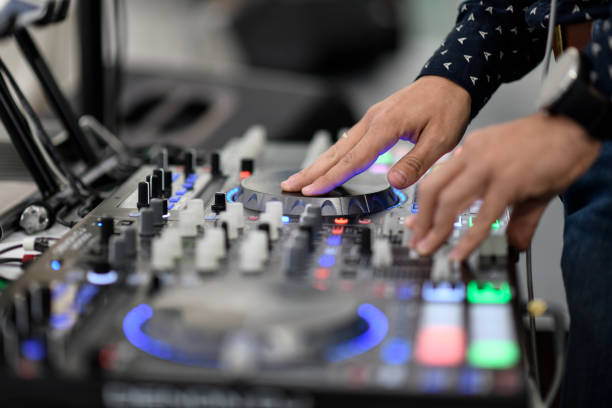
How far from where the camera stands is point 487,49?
1.16 metres

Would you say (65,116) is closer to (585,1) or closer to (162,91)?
(585,1)

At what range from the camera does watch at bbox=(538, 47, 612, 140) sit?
2.55 ft

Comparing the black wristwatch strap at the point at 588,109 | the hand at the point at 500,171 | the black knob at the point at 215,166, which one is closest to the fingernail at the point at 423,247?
the hand at the point at 500,171

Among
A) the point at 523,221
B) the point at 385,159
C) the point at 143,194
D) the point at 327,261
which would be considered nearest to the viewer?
the point at 327,261

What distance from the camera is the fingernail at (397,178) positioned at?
40.0 inches

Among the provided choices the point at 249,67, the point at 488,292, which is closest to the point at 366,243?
the point at 488,292

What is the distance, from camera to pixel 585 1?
1053 mm

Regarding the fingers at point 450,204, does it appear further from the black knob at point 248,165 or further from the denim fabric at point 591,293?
the black knob at point 248,165

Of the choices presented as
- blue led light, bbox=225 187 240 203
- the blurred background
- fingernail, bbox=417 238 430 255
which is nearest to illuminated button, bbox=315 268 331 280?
fingernail, bbox=417 238 430 255

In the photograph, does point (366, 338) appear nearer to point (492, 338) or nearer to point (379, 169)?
point (492, 338)

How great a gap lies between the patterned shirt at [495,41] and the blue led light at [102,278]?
62 cm

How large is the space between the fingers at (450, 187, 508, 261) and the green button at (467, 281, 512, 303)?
0.06 metres

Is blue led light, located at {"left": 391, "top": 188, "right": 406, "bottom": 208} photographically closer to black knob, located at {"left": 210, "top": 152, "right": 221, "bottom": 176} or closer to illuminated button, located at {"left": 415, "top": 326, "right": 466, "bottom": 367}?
black knob, located at {"left": 210, "top": 152, "right": 221, "bottom": 176}

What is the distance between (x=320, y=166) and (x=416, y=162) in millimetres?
Result: 143
